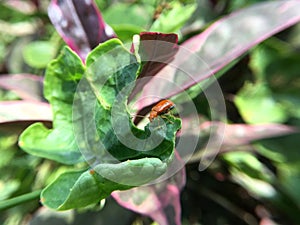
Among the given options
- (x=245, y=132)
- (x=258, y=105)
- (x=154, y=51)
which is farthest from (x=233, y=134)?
(x=154, y=51)

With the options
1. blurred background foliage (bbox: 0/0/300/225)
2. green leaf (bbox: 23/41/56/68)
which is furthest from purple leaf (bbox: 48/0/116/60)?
green leaf (bbox: 23/41/56/68)

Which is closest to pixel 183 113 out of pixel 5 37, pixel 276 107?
pixel 276 107

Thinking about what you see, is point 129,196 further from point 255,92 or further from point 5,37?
point 5,37

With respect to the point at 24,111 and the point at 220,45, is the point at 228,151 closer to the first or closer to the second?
the point at 220,45

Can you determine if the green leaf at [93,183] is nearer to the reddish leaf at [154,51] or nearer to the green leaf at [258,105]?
the reddish leaf at [154,51]

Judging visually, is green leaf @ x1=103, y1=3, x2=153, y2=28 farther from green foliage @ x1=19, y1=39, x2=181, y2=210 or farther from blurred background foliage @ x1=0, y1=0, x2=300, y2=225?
green foliage @ x1=19, y1=39, x2=181, y2=210

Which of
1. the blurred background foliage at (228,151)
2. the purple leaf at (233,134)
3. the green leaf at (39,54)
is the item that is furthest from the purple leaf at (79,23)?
the green leaf at (39,54)
